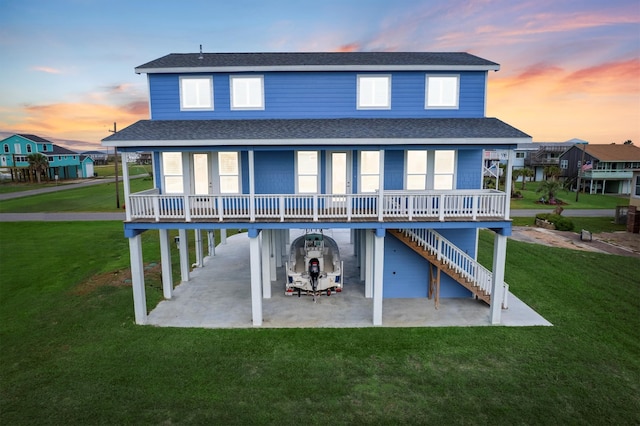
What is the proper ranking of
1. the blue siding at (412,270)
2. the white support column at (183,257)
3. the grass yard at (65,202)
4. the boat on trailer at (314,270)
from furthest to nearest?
the grass yard at (65,202) → the white support column at (183,257) → the boat on trailer at (314,270) → the blue siding at (412,270)

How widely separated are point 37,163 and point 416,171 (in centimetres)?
7510

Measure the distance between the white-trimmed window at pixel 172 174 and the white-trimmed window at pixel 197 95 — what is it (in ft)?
7.64

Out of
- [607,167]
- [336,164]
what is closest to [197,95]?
[336,164]

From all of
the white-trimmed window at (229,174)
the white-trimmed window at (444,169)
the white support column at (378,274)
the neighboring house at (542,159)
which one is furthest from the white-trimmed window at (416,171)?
the neighboring house at (542,159)

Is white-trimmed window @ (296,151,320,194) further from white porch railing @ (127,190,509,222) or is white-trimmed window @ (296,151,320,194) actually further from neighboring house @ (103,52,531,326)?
white porch railing @ (127,190,509,222)

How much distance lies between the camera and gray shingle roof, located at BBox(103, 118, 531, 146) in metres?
12.7

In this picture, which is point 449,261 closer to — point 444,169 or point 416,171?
point 444,169

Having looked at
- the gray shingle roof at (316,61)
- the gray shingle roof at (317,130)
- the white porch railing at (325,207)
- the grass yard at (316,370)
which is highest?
the gray shingle roof at (316,61)

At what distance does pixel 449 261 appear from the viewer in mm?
14367

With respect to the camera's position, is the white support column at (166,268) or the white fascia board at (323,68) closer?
the white fascia board at (323,68)

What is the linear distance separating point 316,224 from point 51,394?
8.91 m

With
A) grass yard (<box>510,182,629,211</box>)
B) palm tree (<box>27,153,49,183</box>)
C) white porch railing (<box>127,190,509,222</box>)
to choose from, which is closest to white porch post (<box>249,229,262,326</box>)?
white porch railing (<box>127,190,509,222</box>)

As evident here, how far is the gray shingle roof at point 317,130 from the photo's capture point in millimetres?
12719

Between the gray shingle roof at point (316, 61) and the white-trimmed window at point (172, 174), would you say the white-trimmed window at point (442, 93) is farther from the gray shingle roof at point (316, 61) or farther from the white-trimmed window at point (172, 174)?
the white-trimmed window at point (172, 174)
